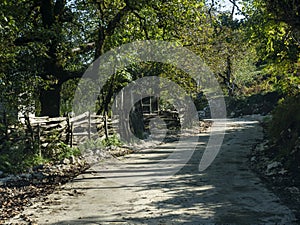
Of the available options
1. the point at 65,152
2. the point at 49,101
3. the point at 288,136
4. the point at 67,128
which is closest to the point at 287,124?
the point at 288,136

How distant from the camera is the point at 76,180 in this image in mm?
9836

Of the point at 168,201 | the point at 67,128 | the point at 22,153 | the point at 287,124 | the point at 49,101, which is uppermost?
the point at 49,101

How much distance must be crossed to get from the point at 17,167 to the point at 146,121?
1492cm

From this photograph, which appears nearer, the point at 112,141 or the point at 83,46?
the point at 83,46

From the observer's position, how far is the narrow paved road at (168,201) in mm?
6508

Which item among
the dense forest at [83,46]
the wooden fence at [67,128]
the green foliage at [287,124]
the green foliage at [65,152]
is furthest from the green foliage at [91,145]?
the green foliage at [287,124]

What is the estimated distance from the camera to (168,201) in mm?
7656

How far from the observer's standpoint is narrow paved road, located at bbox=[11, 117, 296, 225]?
21.4 ft

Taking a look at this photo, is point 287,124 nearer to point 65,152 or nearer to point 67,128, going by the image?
point 65,152

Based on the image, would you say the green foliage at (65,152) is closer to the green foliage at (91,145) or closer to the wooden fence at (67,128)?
the wooden fence at (67,128)

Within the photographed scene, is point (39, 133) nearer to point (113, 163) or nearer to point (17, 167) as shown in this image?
point (17, 167)

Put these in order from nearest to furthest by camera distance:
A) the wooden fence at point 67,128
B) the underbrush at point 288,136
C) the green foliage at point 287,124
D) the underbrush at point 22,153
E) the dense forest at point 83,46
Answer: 1. the underbrush at point 288,136
2. the underbrush at point 22,153
3. the dense forest at point 83,46
4. the green foliage at point 287,124
5. the wooden fence at point 67,128

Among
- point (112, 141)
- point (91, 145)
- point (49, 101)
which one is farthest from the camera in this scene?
point (112, 141)

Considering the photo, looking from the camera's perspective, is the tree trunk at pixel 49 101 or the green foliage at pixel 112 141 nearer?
the tree trunk at pixel 49 101
